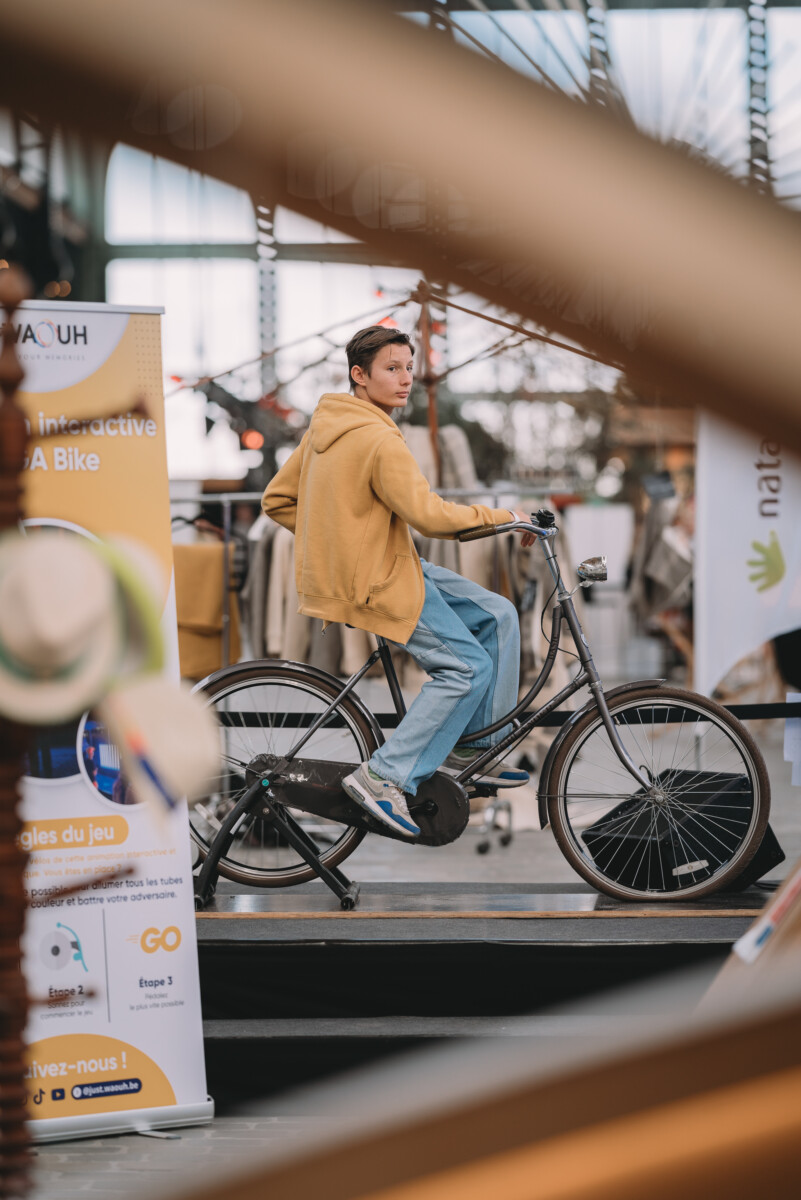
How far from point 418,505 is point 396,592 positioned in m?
0.27

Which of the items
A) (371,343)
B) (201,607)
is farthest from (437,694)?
(201,607)

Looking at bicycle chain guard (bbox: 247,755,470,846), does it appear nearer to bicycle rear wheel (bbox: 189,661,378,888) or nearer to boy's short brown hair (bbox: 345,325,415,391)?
bicycle rear wheel (bbox: 189,661,378,888)

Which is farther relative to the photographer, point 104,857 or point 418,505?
point 418,505

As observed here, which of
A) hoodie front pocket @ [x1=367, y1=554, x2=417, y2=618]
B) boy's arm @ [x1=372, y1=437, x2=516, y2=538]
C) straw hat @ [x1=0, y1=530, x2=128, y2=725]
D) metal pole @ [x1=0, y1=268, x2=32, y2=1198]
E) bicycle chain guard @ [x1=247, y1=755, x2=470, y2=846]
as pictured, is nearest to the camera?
straw hat @ [x1=0, y1=530, x2=128, y2=725]

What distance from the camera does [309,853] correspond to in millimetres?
3447

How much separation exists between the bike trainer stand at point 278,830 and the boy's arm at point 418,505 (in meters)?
0.94

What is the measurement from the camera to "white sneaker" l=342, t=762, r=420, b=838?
3.34 m

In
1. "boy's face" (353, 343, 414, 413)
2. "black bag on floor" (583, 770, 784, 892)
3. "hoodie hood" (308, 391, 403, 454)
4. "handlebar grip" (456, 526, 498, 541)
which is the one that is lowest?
"black bag on floor" (583, 770, 784, 892)

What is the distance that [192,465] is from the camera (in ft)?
24.5

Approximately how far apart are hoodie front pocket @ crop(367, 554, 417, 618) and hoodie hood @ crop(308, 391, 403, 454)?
1.24 ft

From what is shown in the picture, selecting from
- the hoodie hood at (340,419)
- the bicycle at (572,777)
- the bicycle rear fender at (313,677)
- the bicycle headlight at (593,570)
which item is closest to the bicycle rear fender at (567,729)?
the bicycle at (572,777)

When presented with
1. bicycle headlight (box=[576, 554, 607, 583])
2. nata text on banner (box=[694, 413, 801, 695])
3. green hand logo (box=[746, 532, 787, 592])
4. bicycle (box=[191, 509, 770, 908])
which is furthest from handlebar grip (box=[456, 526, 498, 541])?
green hand logo (box=[746, 532, 787, 592])

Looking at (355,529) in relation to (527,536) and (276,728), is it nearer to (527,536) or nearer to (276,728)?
(527,536)

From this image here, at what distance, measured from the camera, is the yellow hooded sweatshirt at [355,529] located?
3254 mm
